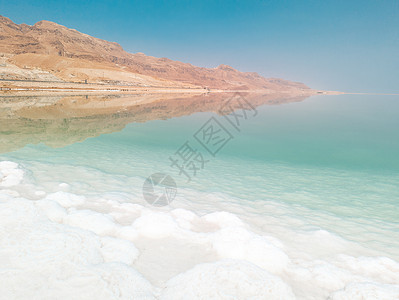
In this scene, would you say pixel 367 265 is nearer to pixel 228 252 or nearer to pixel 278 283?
pixel 278 283

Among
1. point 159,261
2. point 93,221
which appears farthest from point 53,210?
point 159,261

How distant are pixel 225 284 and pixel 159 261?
103 cm

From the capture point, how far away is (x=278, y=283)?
299 centimetres

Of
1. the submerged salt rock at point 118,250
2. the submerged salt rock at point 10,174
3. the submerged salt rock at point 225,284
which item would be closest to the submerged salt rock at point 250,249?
the submerged salt rock at point 225,284

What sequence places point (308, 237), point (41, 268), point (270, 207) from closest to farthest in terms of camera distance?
point (41, 268)
point (308, 237)
point (270, 207)

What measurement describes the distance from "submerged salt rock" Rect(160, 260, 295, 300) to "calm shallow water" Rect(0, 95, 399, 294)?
1146mm

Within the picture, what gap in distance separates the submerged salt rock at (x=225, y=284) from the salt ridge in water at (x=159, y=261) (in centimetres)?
1

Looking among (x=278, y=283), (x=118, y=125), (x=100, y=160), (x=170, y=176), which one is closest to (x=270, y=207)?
(x=278, y=283)

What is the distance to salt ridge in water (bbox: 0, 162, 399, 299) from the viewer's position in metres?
2.74

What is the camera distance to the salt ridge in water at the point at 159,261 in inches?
108

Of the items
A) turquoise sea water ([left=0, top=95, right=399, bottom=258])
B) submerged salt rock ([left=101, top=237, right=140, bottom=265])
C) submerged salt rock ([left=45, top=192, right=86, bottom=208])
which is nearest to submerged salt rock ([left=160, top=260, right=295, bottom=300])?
submerged salt rock ([left=101, top=237, right=140, bottom=265])

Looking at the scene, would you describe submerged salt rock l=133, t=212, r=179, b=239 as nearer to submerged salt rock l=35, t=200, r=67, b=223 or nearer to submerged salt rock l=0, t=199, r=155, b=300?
submerged salt rock l=0, t=199, r=155, b=300

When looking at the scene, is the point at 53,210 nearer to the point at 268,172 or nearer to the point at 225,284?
the point at 225,284

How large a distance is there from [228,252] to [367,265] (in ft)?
6.98
